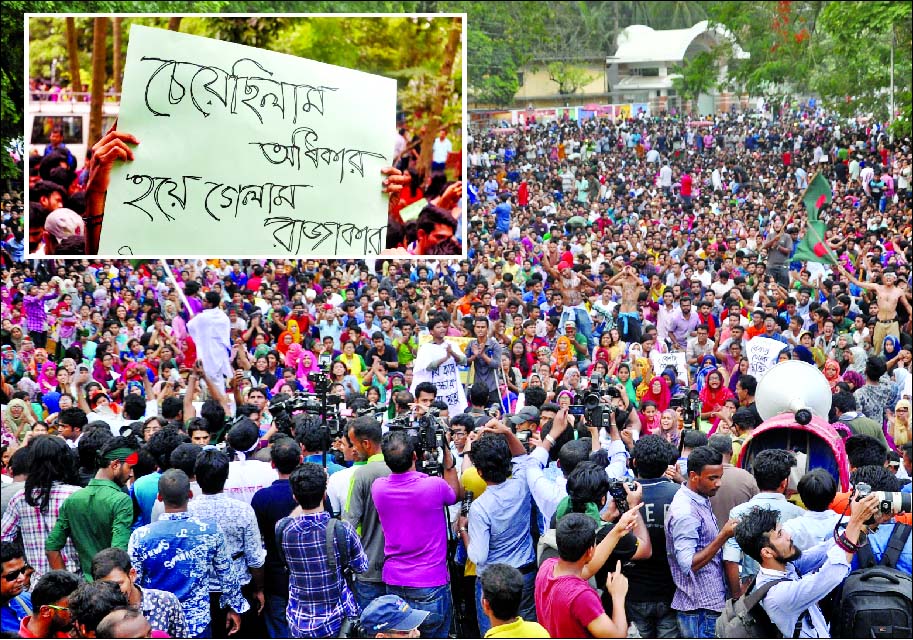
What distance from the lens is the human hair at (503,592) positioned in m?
3.88

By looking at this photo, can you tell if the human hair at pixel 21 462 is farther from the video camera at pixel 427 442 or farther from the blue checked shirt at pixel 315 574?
the video camera at pixel 427 442

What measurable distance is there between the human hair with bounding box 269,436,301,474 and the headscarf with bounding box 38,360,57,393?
6561 mm

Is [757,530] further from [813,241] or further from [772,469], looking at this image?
[813,241]

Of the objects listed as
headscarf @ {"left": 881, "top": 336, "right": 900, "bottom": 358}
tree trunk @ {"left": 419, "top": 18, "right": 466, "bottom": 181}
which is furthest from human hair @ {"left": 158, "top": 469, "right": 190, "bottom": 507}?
headscarf @ {"left": 881, "top": 336, "right": 900, "bottom": 358}

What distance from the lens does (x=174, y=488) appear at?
4914 millimetres

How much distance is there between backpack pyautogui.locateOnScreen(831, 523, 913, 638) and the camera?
4254 mm

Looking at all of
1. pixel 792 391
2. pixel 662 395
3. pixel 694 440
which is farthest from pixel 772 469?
pixel 662 395

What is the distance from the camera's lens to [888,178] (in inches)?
864

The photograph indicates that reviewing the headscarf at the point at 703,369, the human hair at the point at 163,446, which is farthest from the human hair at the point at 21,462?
the headscarf at the point at 703,369

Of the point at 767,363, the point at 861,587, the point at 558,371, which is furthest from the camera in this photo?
the point at 558,371

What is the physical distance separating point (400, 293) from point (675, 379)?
5.88 meters

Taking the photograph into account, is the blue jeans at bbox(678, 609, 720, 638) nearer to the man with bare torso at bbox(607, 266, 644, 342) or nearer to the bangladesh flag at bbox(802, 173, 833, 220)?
the man with bare torso at bbox(607, 266, 644, 342)

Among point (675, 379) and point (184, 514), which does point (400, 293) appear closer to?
point (675, 379)

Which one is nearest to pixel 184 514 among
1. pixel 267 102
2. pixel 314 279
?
pixel 267 102
